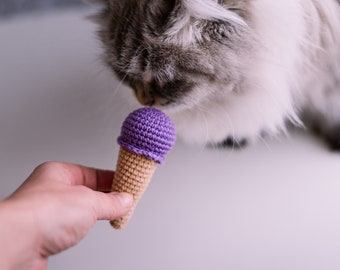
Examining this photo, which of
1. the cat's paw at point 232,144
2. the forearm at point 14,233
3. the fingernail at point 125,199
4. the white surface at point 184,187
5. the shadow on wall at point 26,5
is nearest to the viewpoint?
the forearm at point 14,233

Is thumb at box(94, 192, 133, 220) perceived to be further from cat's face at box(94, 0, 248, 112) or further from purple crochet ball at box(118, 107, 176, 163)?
cat's face at box(94, 0, 248, 112)

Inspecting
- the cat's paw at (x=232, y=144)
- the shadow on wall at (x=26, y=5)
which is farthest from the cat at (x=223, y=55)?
the shadow on wall at (x=26, y=5)

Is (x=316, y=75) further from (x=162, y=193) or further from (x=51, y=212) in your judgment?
(x=51, y=212)

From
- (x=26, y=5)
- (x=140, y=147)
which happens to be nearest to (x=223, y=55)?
(x=140, y=147)

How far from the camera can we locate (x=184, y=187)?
922mm

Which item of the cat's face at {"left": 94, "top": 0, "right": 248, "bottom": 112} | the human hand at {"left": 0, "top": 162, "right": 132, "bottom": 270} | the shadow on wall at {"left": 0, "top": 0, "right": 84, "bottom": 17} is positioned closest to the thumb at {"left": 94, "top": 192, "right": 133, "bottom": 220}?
the human hand at {"left": 0, "top": 162, "right": 132, "bottom": 270}

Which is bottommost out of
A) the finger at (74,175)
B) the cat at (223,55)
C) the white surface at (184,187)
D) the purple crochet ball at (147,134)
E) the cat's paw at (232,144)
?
the white surface at (184,187)

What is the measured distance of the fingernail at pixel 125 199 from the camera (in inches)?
25.0

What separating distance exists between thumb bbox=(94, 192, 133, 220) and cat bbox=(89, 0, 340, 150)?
0.18 meters

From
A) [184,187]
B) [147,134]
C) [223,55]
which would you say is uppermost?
[223,55]

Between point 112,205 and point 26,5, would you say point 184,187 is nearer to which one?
point 112,205

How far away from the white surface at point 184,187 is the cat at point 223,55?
0.12 meters

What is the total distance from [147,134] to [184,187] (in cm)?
Result: 30

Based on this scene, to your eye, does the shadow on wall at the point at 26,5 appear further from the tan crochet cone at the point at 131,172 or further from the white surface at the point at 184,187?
the tan crochet cone at the point at 131,172
